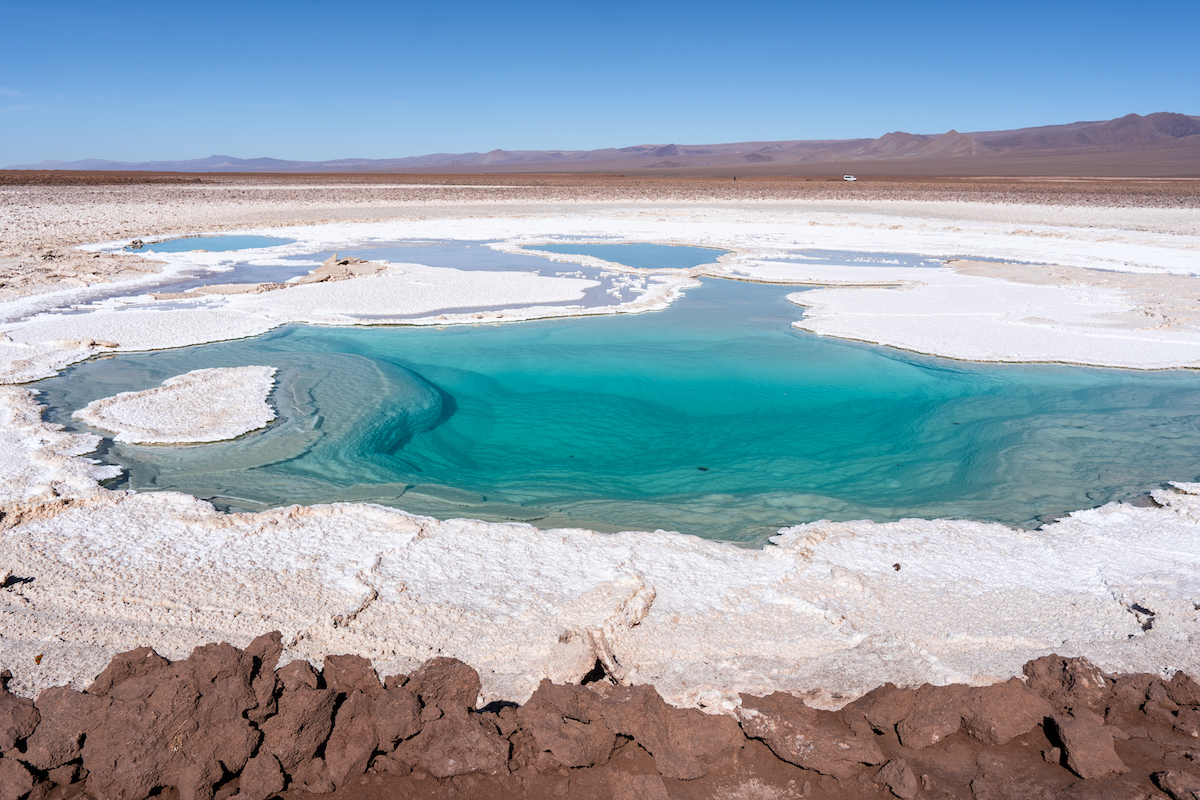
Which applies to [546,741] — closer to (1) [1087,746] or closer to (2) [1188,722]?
(1) [1087,746]

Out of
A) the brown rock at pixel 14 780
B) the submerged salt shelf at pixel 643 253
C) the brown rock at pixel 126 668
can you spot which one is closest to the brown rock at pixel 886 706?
the brown rock at pixel 126 668

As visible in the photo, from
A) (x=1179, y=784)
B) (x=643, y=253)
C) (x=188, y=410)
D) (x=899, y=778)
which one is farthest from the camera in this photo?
(x=643, y=253)

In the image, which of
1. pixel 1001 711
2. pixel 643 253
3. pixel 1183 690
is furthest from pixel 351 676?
pixel 643 253

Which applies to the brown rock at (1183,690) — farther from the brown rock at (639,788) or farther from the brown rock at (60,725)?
the brown rock at (60,725)

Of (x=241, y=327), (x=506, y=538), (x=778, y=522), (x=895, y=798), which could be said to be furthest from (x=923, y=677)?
(x=241, y=327)

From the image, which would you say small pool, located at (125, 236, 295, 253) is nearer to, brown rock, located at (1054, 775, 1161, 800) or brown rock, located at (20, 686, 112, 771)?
brown rock, located at (20, 686, 112, 771)

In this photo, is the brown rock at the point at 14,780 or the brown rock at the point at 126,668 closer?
the brown rock at the point at 14,780

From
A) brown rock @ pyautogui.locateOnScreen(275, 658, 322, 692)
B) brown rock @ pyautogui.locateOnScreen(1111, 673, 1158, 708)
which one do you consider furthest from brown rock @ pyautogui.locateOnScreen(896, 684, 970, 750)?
brown rock @ pyautogui.locateOnScreen(275, 658, 322, 692)
